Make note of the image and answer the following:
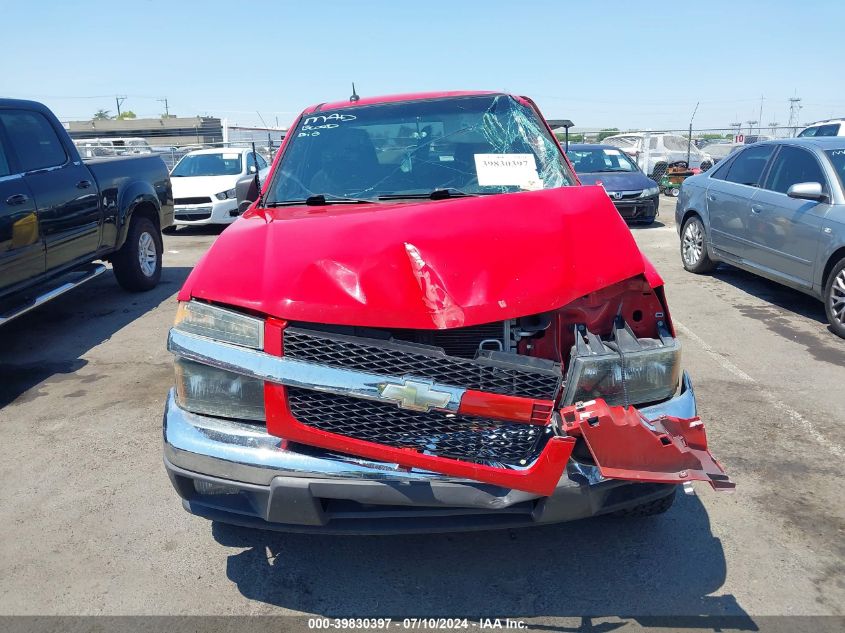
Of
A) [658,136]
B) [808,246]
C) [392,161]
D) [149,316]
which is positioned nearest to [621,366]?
[392,161]

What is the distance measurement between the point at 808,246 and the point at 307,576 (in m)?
5.49

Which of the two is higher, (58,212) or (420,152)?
(420,152)

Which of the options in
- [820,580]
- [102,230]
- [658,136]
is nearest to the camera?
[820,580]

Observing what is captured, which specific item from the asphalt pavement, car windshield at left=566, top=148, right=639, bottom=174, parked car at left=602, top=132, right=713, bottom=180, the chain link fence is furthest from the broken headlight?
parked car at left=602, top=132, right=713, bottom=180

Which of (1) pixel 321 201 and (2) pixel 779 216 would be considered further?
(2) pixel 779 216

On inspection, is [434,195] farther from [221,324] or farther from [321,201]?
[221,324]

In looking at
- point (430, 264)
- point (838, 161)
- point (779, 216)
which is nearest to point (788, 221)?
point (779, 216)

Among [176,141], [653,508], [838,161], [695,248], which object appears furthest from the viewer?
[176,141]

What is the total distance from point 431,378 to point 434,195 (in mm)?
1395

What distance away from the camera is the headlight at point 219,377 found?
246 centimetres

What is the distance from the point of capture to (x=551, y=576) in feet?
9.41

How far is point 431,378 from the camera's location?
233 cm

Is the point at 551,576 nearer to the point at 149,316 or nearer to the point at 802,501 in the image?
the point at 802,501

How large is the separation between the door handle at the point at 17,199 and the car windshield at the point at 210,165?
7.98 m
